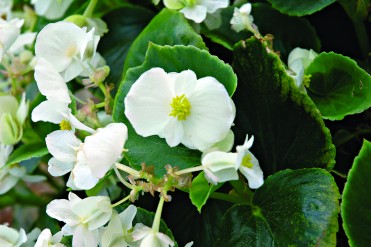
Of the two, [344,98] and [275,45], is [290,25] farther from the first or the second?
[344,98]

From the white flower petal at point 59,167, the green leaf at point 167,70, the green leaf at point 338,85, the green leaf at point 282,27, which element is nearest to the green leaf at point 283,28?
the green leaf at point 282,27

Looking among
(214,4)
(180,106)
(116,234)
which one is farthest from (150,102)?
(214,4)

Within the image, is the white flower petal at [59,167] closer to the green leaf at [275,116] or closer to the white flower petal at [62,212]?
the white flower petal at [62,212]

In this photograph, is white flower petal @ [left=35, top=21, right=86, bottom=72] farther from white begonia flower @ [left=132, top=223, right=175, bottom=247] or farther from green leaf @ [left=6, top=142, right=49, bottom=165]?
white begonia flower @ [left=132, top=223, right=175, bottom=247]

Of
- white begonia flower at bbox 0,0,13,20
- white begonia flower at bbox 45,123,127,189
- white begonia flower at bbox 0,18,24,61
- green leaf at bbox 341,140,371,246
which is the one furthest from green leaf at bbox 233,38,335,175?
white begonia flower at bbox 0,0,13,20

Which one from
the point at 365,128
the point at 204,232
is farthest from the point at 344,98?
the point at 204,232

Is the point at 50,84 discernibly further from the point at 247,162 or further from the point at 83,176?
the point at 247,162
